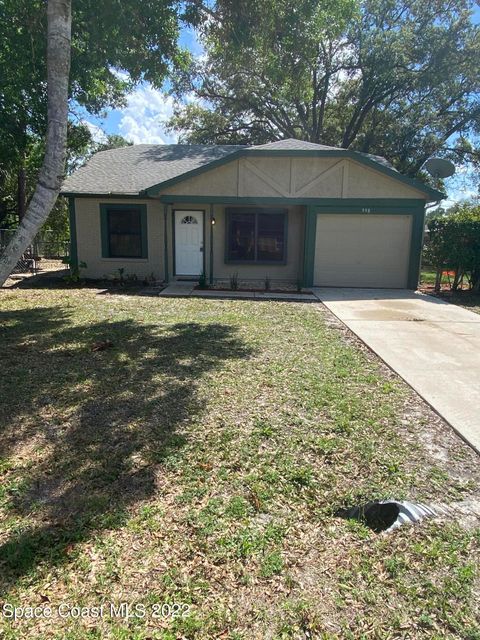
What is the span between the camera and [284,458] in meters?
3.39

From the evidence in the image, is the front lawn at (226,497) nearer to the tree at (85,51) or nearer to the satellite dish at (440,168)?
the tree at (85,51)

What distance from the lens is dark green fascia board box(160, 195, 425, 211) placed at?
40.3ft

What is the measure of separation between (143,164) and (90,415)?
1326cm

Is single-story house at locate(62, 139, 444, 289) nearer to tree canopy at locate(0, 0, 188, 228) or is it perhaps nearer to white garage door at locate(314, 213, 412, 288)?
white garage door at locate(314, 213, 412, 288)

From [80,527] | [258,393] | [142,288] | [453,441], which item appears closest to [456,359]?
[453,441]

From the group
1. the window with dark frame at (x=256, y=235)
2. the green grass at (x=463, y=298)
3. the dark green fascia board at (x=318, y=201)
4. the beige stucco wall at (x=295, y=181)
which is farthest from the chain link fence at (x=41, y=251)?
the green grass at (x=463, y=298)

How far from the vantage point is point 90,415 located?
4.11 metres

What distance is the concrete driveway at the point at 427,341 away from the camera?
4.45m

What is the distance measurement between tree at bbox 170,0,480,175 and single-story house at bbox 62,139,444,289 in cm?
840

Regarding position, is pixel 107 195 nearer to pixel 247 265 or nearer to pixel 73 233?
pixel 73 233

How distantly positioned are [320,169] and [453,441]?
33.2 feet

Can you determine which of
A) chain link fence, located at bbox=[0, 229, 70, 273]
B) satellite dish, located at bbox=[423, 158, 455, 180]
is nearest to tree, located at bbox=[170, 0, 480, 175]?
satellite dish, located at bbox=[423, 158, 455, 180]

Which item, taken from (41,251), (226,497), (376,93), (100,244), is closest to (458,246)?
(100,244)

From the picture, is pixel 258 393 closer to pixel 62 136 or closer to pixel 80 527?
pixel 80 527
